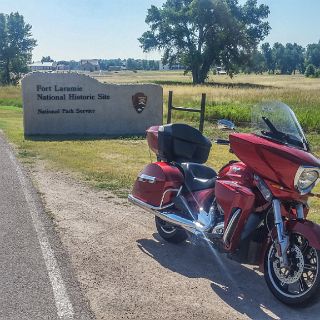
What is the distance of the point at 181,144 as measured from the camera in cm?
553

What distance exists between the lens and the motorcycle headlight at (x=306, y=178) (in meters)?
3.83

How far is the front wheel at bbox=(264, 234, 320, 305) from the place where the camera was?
3850mm

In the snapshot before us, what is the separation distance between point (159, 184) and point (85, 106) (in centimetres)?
1097

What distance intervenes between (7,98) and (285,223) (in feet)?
96.0

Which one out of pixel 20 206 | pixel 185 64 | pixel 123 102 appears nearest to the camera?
pixel 20 206

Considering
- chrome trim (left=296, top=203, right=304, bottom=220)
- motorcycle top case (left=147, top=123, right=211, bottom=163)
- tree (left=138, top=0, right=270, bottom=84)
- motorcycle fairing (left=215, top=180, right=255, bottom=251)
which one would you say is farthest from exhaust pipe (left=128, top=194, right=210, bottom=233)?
tree (left=138, top=0, right=270, bottom=84)

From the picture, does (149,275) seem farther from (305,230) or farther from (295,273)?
(305,230)

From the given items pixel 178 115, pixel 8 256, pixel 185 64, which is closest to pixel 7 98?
pixel 178 115

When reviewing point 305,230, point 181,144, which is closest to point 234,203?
point 305,230

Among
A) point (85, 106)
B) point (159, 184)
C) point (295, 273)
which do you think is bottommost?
point (295, 273)

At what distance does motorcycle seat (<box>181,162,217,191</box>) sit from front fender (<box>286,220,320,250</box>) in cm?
118

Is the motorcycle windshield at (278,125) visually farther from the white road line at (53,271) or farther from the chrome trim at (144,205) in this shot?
the white road line at (53,271)

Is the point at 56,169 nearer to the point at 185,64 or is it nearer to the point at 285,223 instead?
the point at 285,223

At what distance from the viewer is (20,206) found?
6961 mm
